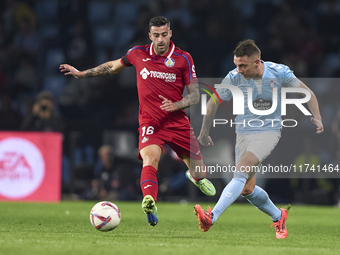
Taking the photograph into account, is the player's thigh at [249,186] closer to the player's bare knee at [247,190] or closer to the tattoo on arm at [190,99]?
the player's bare knee at [247,190]

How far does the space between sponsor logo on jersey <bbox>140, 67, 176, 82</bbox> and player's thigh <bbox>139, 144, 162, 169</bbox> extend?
2.56 ft

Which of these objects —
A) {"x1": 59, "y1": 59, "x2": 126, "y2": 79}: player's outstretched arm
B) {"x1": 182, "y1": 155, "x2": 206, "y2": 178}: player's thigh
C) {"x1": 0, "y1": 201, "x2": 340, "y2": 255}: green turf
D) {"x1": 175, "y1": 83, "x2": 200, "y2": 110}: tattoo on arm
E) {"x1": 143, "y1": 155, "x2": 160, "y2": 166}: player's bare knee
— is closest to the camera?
{"x1": 0, "y1": 201, "x2": 340, "y2": 255}: green turf

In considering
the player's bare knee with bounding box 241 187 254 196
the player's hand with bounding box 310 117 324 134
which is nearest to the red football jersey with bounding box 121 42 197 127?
the player's bare knee with bounding box 241 187 254 196

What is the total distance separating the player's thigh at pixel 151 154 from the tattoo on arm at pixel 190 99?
515 millimetres

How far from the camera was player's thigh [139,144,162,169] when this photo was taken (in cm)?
677

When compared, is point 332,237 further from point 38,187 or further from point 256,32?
point 256,32

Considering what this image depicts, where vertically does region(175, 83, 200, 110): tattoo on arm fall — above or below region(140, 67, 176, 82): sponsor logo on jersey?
below

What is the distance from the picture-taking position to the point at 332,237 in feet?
23.5

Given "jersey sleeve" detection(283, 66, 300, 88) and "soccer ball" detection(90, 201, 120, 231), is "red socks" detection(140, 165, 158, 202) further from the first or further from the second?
"jersey sleeve" detection(283, 66, 300, 88)

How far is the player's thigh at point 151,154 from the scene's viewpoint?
677 centimetres

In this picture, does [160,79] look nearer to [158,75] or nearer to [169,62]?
[158,75]

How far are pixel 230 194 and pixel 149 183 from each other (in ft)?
2.79

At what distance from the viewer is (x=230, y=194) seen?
652 cm

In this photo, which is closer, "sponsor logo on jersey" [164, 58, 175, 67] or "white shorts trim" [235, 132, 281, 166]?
"white shorts trim" [235, 132, 281, 166]
